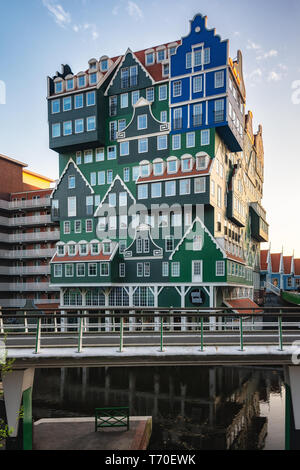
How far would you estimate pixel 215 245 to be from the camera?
43562 millimetres

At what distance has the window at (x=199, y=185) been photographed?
4400cm

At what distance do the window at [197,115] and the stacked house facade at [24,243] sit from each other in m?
28.4

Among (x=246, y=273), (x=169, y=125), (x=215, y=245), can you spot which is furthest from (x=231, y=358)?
(x=246, y=273)

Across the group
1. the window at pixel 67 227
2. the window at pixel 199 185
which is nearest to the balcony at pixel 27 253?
the window at pixel 67 227

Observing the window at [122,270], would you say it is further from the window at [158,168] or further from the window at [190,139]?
the window at [190,139]

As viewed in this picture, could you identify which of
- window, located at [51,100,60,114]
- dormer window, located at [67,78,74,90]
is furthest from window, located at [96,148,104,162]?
Result: dormer window, located at [67,78,74,90]

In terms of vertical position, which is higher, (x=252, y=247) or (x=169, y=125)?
(x=169, y=125)

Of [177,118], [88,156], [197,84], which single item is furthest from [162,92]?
[88,156]

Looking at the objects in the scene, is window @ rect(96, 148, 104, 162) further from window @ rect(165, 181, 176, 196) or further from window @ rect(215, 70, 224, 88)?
window @ rect(215, 70, 224, 88)

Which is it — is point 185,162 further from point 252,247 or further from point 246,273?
point 252,247

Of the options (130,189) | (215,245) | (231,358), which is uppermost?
(130,189)

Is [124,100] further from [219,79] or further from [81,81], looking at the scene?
[219,79]

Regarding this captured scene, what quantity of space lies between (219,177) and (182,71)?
13.8m
